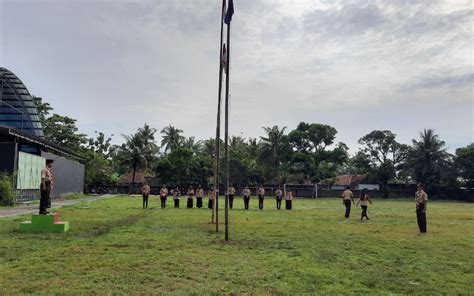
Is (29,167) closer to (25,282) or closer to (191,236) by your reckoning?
(191,236)

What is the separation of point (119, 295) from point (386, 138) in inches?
2731

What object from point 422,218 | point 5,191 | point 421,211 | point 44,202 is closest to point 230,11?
point 44,202

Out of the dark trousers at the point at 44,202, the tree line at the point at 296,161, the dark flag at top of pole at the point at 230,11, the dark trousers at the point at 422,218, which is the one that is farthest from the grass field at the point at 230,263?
the tree line at the point at 296,161

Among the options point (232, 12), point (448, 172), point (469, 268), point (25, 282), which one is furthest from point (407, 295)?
point (448, 172)

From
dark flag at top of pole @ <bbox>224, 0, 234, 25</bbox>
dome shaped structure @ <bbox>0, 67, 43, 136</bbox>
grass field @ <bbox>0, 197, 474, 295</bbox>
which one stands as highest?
dome shaped structure @ <bbox>0, 67, 43, 136</bbox>

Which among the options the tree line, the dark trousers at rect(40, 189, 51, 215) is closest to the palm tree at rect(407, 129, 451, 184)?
the tree line

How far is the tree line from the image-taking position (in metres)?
63.3

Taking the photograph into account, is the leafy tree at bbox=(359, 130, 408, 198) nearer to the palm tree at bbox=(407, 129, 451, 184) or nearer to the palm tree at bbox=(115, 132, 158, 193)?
the palm tree at bbox=(407, 129, 451, 184)

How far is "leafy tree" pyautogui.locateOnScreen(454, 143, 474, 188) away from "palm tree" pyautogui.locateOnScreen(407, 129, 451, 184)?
1.56 meters

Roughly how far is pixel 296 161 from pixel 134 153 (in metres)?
24.0

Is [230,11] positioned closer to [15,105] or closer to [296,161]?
[15,105]

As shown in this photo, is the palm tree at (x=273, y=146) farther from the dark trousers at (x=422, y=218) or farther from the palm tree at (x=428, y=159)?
the dark trousers at (x=422, y=218)

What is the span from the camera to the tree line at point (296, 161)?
6331cm

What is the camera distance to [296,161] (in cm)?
6538
